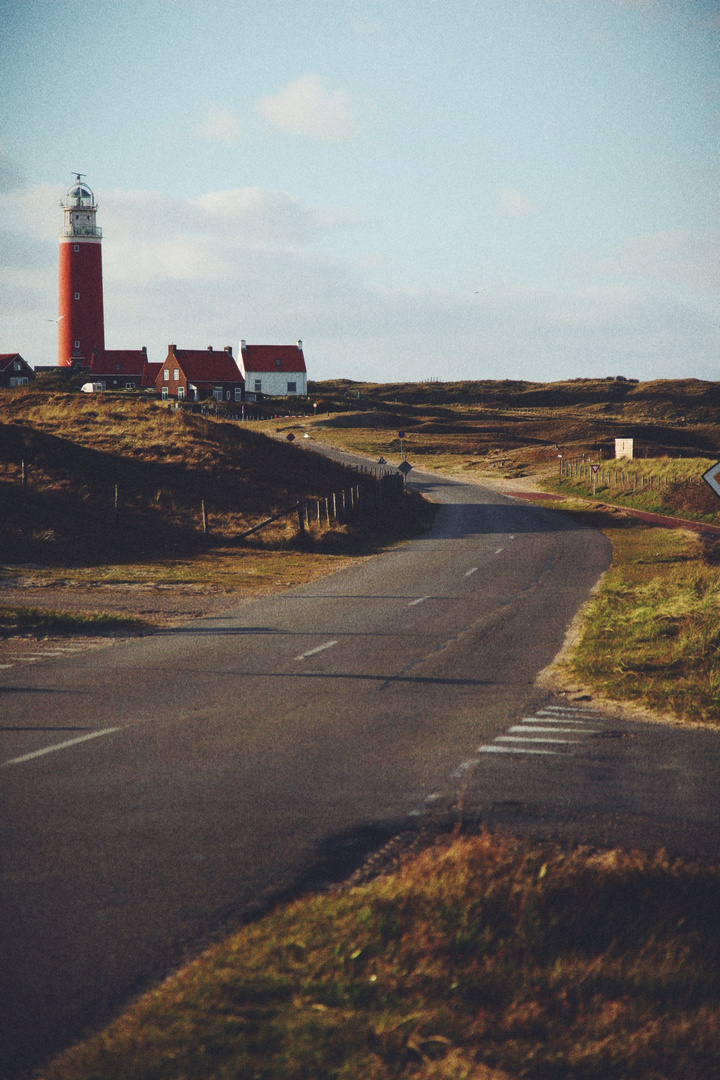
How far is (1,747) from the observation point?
8.48m

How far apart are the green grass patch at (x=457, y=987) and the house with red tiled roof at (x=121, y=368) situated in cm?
10322

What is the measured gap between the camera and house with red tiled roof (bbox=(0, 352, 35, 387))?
10194 cm

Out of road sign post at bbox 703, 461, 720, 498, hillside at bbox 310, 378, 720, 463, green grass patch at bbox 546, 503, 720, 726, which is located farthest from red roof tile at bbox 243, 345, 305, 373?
road sign post at bbox 703, 461, 720, 498

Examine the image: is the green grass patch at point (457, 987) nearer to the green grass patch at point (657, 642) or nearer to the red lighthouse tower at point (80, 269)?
the green grass patch at point (657, 642)

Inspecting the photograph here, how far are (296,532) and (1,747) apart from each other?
23798mm

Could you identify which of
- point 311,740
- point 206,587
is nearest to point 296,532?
point 206,587

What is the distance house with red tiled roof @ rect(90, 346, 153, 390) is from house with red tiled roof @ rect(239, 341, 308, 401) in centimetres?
1250

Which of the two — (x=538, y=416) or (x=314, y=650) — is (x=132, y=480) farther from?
(x=538, y=416)

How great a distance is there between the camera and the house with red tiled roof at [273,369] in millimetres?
118250

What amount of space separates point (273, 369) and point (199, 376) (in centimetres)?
1451

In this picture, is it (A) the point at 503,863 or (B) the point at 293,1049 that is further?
(A) the point at 503,863

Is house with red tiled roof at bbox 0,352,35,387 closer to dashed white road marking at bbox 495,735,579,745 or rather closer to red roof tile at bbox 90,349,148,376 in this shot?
red roof tile at bbox 90,349,148,376

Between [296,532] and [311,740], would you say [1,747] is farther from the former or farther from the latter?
[296,532]

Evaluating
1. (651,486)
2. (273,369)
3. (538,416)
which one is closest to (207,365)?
(273,369)
